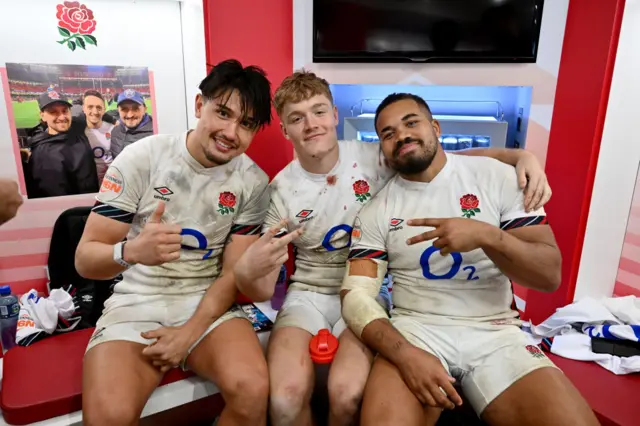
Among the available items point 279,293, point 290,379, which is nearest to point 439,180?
point 290,379

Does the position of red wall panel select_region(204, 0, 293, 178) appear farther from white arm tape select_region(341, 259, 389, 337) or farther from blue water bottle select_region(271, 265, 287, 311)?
white arm tape select_region(341, 259, 389, 337)

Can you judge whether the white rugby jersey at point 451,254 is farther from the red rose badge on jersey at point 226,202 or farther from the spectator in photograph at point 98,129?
the spectator in photograph at point 98,129

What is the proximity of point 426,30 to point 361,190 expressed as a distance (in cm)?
94

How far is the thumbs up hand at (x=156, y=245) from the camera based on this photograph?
4.50ft

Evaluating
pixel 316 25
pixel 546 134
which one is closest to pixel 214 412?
pixel 316 25

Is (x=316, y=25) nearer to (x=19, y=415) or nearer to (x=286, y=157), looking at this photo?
(x=286, y=157)

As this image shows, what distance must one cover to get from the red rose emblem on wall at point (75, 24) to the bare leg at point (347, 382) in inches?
84.5

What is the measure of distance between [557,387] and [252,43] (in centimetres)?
195

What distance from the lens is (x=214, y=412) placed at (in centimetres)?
185

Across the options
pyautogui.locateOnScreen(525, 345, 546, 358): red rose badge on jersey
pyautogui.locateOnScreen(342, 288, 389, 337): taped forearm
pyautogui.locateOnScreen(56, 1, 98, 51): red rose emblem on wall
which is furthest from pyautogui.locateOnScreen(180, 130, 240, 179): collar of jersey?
pyautogui.locateOnScreen(525, 345, 546, 358): red rose badge on jersey

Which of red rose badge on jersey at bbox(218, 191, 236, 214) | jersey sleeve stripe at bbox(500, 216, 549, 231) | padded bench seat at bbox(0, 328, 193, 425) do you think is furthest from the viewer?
red rose badge on jersey at bbox(218, 191, 236, 214)

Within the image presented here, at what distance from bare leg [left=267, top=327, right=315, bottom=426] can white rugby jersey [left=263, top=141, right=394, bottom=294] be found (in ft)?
1.06

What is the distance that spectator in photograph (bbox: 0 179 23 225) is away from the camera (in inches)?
47.1

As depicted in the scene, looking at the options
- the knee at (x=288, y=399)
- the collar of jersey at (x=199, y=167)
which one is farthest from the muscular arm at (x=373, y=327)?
the collar of jersey at (x=199, y=167)
